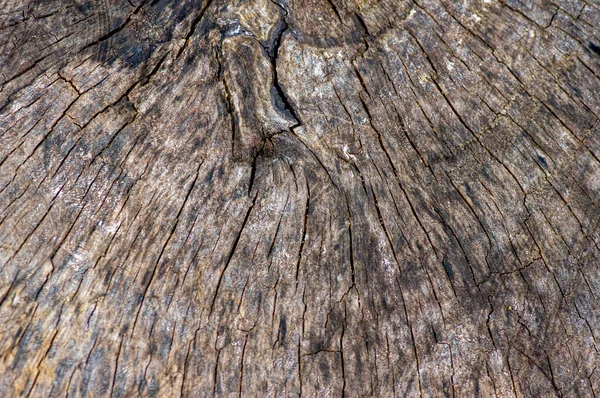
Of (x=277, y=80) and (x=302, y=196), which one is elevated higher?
(x=277, y=80)

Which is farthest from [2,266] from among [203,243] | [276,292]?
[276,292]

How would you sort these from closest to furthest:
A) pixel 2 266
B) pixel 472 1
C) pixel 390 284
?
pixel 2 266 → pixel 390 284 → pixel 472 1

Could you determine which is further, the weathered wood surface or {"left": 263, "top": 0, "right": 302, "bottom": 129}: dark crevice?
{"left": 263, "top": 0, "right": 302, "bottom": 129}: dark crevice

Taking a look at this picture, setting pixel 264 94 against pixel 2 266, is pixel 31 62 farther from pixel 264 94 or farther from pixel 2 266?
pixel 264 94

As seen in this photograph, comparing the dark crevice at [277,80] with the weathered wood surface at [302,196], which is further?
the dark crevice at [277,80]

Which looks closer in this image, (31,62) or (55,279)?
(55,279)

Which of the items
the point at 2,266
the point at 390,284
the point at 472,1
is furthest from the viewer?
the point at 472,1

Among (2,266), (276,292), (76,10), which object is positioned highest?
(76,10)

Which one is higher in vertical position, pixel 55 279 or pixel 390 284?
pixel 390 284
